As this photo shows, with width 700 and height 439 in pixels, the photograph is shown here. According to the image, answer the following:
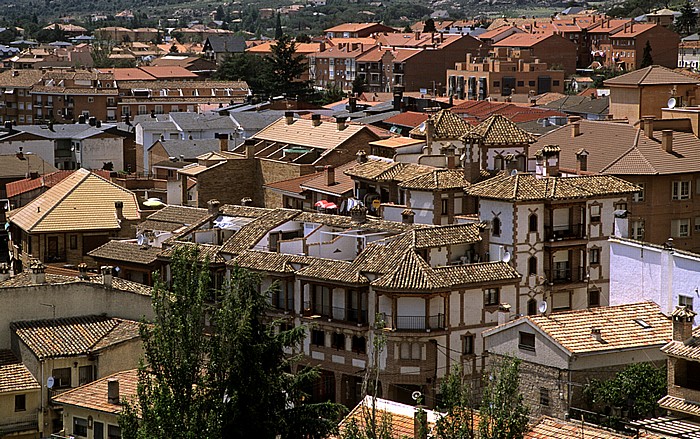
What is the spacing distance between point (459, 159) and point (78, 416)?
2334 centimetres

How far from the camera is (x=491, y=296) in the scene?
44.5 m

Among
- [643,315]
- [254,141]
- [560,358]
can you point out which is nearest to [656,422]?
[560,358]

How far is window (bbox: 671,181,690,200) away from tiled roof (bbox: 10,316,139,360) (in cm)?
2404

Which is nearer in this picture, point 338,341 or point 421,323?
point 421,323

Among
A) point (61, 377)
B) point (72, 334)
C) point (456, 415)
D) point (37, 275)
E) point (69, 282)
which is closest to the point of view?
point (456, 415)

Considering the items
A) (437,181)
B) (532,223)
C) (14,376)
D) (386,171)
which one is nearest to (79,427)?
(14,376)

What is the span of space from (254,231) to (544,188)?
32.8ft

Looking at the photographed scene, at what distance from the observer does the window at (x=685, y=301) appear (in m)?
38.3

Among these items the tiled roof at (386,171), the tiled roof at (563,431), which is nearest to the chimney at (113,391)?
the tiled roof at (563,431)

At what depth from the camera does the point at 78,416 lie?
121 ft

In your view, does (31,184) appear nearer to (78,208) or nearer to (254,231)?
(78,208)

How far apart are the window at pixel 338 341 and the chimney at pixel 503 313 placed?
4774 mm

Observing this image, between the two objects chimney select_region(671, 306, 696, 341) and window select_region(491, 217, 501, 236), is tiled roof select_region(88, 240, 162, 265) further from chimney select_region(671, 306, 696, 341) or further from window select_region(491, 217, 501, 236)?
chimney select_region(671, 306, 696, 341)

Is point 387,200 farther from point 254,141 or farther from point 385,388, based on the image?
point 254,141
